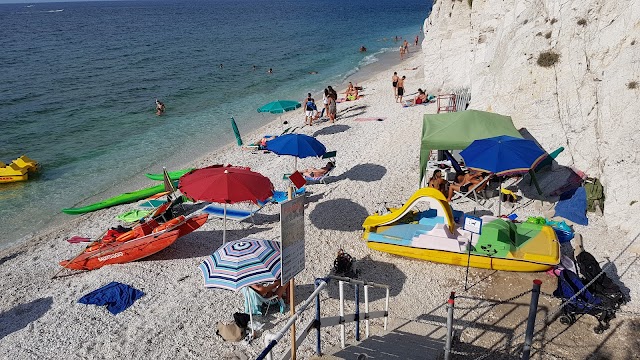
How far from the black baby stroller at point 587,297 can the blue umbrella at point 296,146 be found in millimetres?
7848

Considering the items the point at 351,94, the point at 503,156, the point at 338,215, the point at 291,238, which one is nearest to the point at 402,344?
the point at 291,238

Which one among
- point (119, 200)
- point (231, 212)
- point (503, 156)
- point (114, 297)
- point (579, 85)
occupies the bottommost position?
point (119, 200)

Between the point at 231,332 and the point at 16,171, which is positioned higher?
the point at 231,332

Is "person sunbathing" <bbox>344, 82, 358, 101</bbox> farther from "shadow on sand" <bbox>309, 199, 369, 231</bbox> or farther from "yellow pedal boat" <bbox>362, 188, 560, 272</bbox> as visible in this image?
"yellow pedal boat" <bbox>362, 188, 560, 272</bbox>

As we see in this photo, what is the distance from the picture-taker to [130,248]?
38.5 ft

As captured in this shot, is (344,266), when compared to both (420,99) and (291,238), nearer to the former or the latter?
(291,238)

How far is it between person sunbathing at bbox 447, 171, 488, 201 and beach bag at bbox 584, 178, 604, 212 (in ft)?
9.03

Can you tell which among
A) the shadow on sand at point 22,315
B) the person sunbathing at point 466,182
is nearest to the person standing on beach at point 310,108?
the person sunbathing at point 466,182

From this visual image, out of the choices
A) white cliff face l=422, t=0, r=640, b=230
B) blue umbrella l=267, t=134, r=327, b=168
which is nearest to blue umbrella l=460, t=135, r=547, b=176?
white cliff face l=422, t=0, r=640, b=230

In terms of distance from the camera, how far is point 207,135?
2627cm

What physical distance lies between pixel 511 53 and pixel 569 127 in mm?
3949

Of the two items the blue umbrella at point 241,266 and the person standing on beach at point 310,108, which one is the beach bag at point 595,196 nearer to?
the blue umbrella at point 241,266

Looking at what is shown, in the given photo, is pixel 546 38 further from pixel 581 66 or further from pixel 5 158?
pixel 5 158

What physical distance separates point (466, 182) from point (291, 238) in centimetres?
946
